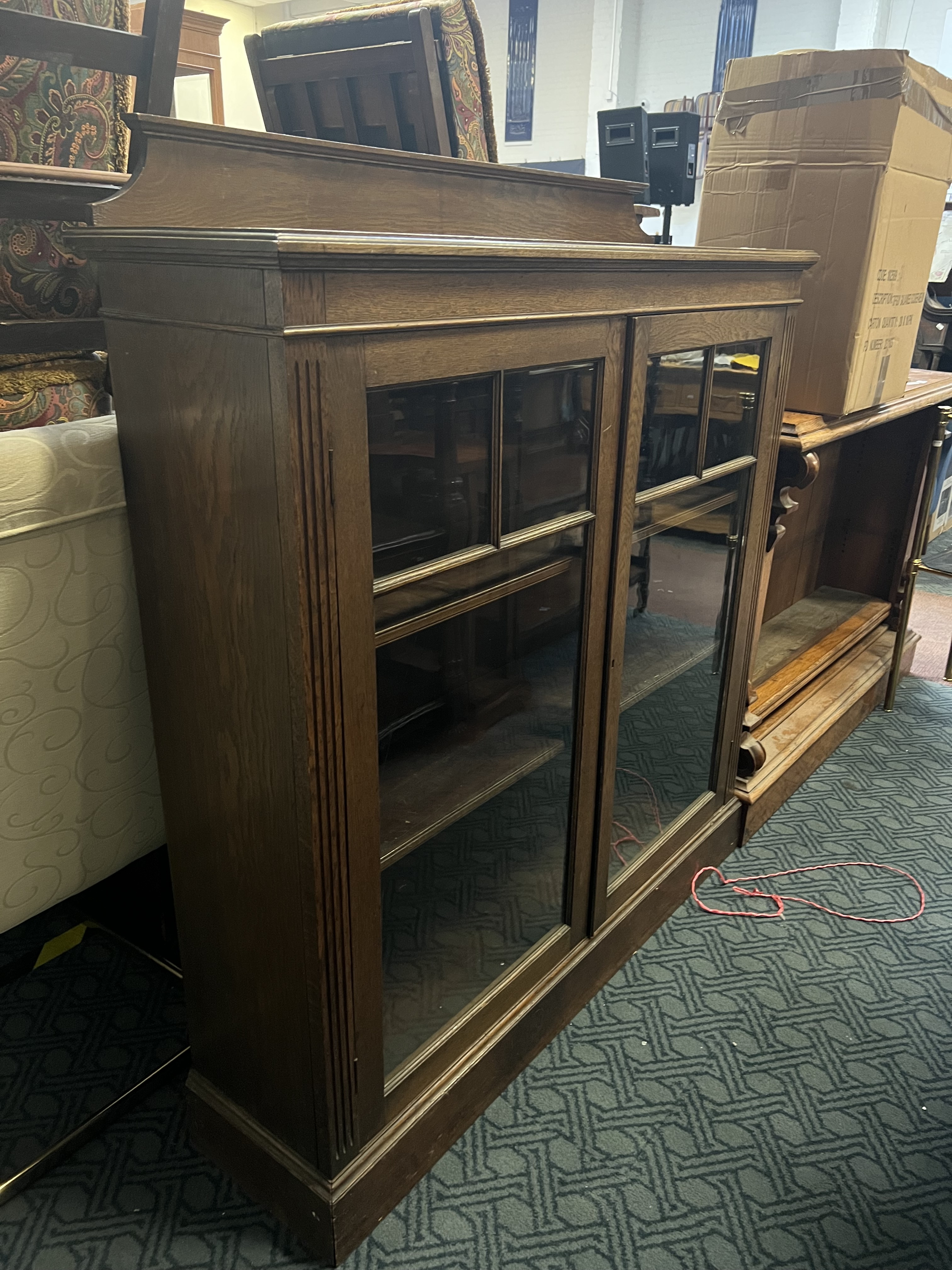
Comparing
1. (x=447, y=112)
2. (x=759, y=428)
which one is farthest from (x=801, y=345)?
(x=447, y=112)

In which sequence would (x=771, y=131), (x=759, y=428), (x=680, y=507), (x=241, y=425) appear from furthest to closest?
(x=771, y=131), (x=759, y=428), (x=680, y=507), (x=241, y=425)

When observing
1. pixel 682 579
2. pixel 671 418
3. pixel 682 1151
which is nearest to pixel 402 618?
pixel 671 418

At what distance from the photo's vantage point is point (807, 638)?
229 cm

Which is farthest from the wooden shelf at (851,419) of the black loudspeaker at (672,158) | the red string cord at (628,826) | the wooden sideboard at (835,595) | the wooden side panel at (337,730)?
the wooden side panel at (337,730)

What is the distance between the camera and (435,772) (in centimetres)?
110

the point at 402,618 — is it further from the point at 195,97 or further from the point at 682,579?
the point at 195,97

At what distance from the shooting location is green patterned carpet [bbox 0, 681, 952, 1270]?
105cm

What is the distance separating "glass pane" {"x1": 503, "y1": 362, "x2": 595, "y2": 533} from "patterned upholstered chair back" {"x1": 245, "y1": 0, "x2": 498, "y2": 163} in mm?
654

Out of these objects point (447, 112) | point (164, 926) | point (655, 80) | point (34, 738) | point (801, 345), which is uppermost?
point (655, 80)

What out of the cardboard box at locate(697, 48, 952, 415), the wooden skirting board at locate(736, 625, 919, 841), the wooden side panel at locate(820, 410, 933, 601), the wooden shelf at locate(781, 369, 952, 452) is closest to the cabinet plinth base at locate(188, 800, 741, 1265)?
the wooden skirting board at locate(736, 625, 919, 841)

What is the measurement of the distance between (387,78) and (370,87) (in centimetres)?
3

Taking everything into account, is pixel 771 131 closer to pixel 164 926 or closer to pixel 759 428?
pixel 759 428

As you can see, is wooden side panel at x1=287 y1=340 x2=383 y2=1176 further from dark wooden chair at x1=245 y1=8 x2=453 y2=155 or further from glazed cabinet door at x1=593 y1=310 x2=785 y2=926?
dark wooden chair at x1=245 y1=8 x2=453 y2=155

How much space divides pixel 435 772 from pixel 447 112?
3.33 ft
